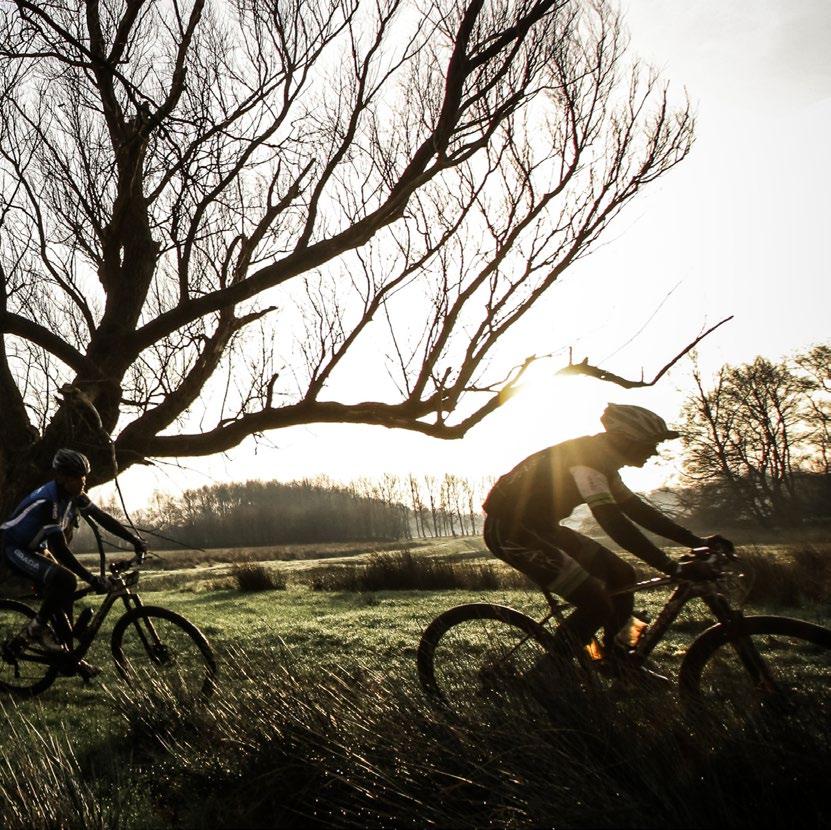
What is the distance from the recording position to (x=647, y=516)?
12.7 ft

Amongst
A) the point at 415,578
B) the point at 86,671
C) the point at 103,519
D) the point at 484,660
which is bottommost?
the point at 415,578

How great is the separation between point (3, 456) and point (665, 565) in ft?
26.6

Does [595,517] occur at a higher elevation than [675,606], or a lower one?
higher

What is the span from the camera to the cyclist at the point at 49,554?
5613 mm

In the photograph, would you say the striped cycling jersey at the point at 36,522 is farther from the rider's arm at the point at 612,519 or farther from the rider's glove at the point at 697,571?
the rider's glove at the point at 697,571

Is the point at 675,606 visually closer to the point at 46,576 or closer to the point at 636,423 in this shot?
the point at 636,423

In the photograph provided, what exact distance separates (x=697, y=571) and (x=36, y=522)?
17.6 ft

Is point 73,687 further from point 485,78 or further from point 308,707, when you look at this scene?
point 485,78

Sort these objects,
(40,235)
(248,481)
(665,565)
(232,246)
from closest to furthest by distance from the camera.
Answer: (665,565), (40,235), (232,246), (248,481)

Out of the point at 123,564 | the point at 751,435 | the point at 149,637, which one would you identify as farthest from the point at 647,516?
the point at 751,435

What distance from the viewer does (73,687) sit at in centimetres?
584

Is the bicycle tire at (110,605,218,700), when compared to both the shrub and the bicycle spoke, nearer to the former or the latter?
the bicycle spoke

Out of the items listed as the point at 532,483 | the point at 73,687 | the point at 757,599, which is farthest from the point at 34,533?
the point at 757,599

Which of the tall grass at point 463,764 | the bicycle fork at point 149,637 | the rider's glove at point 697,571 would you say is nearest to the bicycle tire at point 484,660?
the tall grass at point 463,764
